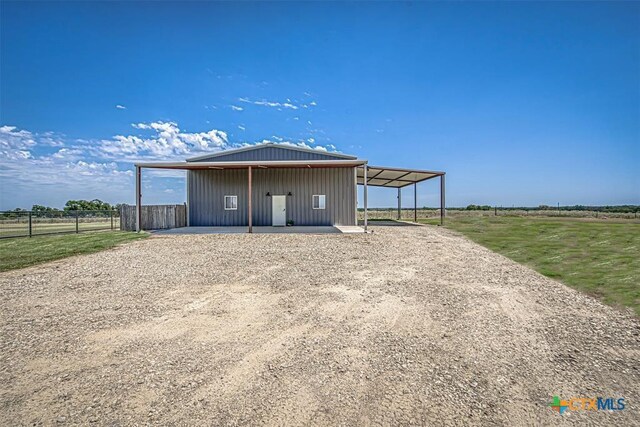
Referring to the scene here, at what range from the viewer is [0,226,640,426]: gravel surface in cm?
289

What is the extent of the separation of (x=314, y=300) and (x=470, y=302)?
2.78m

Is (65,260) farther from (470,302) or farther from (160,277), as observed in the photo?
(470,302)

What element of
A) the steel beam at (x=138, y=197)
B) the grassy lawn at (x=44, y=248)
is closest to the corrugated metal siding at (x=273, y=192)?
the steel beam at (x=138, y=197)

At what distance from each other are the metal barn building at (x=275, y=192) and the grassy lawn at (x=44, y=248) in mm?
5484

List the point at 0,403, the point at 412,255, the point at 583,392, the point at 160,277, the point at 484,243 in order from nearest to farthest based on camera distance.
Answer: the point at 0,403 < the point at 583,392 < the point at 160,277 < the point at 412,255 < the point at 484,243

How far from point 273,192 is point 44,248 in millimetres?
10647

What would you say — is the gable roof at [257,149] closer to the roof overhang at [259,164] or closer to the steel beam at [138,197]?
the roof overhang at [259,164]

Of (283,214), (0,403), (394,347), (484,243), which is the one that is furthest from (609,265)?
(283,214)

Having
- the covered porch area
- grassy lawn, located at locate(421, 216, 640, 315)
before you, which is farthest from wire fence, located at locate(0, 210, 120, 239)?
grassy lawn, located at locate(421, 216, 640, 315)

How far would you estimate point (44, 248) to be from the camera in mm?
11148

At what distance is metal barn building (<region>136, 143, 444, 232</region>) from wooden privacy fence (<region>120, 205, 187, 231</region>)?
533 millimetres

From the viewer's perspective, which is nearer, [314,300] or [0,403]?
[0,403]

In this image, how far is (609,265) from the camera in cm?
877
